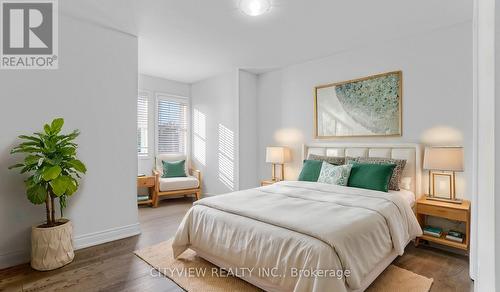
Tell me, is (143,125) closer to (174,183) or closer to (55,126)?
A: (174,183)

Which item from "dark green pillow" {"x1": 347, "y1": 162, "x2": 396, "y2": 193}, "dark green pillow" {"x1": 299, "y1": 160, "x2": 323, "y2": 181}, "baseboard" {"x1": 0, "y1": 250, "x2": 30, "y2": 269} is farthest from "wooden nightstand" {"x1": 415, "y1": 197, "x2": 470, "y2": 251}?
"baseboard" {"x1": 0, "y1": 250, "x2": 30, "y2": 269}

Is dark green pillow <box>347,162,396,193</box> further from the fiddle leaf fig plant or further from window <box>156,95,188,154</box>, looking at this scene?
window <box>156,95,188,154</box>

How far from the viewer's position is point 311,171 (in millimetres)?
3346

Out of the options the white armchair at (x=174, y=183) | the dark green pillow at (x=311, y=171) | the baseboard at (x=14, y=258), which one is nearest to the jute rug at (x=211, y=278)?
the baseboard at (x=14, y=258)

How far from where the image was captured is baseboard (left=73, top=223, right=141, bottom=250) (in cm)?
276

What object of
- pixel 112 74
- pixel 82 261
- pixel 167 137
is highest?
pixel 112 74

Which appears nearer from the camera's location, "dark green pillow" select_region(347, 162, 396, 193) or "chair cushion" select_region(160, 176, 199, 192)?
"dark green pillow" select_region(347, 162, 396, 193)

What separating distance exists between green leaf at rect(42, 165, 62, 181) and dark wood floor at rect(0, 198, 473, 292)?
2.93 ft

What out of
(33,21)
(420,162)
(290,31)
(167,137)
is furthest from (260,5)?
(167,137)

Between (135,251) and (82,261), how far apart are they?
484mm

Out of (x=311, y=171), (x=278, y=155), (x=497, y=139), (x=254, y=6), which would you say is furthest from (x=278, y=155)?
(x=497, y=139)

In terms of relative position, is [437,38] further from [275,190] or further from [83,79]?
[83,79]

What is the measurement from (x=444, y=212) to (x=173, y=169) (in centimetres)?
447

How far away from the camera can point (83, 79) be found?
9.22 feet
